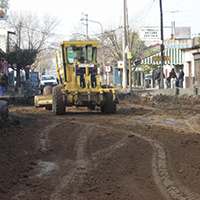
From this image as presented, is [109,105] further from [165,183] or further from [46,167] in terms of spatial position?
[165,183]

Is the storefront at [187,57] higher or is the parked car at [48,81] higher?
the storefront at [187,57]

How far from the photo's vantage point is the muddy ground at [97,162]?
5.08m

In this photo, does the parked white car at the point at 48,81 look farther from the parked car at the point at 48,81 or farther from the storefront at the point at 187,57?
the storefront at the point at 187,57

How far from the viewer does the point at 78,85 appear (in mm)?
14625

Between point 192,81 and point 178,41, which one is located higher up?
point 178,41

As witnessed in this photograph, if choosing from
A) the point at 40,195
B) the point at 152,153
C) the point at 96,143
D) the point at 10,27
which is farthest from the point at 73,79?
the point at 10,27

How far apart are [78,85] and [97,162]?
8152 millimetres

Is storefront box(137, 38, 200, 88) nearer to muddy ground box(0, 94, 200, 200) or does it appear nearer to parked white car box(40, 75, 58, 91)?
parked white car box(40, 75, 58, 91)

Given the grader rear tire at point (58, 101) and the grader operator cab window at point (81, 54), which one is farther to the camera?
the grader operator cab window at point (81, 54)

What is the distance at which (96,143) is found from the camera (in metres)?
8.53

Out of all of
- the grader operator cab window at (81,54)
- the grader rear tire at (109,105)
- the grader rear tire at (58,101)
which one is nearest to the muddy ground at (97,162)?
the grader rear tire at (58,101)

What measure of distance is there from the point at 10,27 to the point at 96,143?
45455 mm

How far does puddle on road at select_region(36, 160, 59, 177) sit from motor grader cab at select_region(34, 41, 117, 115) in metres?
7.26

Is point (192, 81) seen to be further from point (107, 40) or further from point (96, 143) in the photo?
point (96, 143)
